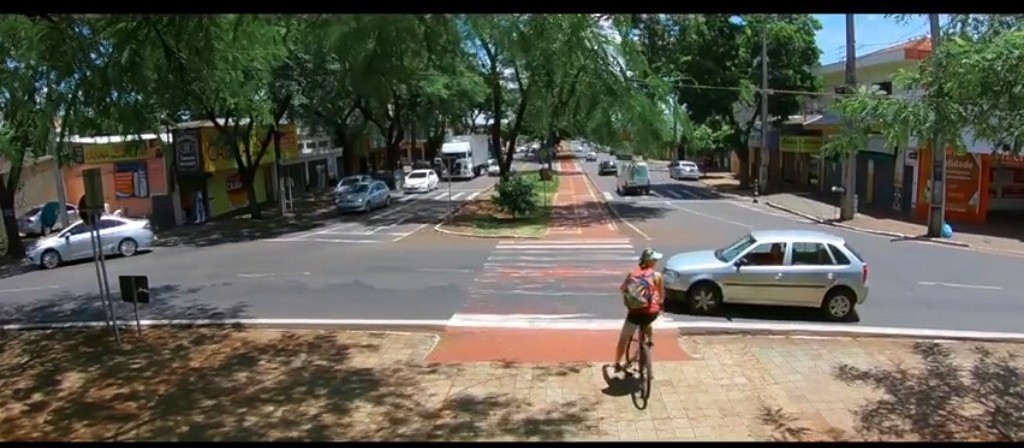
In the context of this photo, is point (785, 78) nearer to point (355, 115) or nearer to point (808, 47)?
point (808, 47)

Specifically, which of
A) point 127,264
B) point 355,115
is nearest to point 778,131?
point 355,115

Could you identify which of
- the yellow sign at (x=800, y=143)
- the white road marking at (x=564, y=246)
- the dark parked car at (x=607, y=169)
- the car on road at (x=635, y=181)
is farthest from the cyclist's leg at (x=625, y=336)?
the dark parked car at (x=607, y=169)

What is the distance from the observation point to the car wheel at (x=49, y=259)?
19.1 metres

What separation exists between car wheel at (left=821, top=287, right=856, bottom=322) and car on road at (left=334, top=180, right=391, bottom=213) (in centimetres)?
2297

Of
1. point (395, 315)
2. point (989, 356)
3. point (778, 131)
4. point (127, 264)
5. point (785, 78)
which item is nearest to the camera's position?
point (989, 356)

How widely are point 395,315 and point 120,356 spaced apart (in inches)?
151

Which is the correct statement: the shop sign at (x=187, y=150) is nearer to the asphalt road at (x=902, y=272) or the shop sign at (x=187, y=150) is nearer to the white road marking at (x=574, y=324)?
the asphalt road at (x=902, y=272)

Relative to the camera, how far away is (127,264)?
1916 centimetres

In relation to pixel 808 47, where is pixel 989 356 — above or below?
below

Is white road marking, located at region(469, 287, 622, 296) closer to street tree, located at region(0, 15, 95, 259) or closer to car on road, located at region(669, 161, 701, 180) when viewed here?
street tree, located at region(0, 15, 95, 259)

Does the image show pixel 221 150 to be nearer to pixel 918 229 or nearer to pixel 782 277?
pixel 782 277

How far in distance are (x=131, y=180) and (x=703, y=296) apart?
24.8 m

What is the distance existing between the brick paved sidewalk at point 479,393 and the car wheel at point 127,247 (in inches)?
438

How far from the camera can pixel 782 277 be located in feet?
38.2
